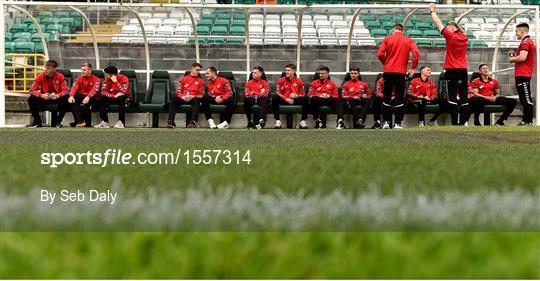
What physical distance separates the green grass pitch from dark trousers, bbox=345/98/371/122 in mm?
10883

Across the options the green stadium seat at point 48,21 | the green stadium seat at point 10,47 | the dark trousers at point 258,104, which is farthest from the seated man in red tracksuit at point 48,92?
the green stadium seat at point 10,47

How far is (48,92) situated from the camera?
1321cm

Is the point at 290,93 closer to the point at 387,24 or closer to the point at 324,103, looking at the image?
the point at 324,103

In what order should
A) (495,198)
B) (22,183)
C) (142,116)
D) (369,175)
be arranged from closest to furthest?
(495,198) < (22,183) < (369,175) < (142,116)

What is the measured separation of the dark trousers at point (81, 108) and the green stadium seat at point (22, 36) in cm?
618

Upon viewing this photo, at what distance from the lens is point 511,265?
991 millimetres

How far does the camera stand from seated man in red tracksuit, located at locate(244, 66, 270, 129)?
1323 cm

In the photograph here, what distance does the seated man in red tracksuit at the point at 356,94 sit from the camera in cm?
1343

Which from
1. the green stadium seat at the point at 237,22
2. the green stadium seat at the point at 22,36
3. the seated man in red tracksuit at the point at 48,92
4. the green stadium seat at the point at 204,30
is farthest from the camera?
the green stadium seat at the point at 22,36

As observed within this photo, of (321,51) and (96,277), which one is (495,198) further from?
(321,51)

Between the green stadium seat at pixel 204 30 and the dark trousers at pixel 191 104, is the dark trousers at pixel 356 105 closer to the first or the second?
the dark trousers at pixel 191 104

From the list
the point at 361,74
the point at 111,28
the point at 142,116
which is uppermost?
the point at 111,28

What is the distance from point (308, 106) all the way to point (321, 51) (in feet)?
6.86

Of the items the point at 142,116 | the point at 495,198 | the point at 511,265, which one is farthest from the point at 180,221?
the point at 142,116
